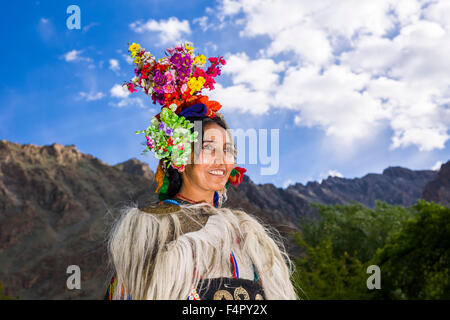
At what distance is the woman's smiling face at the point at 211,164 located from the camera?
3291 millimetres

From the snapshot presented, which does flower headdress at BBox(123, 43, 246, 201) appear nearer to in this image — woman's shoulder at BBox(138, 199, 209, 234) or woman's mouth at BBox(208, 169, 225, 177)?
woman's mouth at BBox(208, 169, 225, 177)

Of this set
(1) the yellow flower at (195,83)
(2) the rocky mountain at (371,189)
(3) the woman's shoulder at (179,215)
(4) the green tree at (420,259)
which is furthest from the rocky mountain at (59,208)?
(3) the woman's shoulder at (179,215)

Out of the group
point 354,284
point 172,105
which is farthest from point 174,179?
point 354,284

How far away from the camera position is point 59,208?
97.0 m

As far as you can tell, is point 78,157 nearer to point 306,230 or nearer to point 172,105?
point 306,230

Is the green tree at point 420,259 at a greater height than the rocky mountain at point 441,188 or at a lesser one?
lesser

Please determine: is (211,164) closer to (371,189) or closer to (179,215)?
(179,215)

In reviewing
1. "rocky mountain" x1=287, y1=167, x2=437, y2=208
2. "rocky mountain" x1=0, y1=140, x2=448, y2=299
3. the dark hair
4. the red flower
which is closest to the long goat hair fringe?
the dark hair

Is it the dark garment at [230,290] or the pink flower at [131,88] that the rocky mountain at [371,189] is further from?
the dark garment at [230,290]

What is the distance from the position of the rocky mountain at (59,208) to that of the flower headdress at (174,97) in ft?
190

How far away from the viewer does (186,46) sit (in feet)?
12.6

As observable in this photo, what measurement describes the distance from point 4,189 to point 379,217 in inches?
3582

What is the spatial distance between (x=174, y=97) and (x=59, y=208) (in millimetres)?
102916

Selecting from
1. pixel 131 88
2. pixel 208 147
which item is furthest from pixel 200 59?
pixel 208 147
